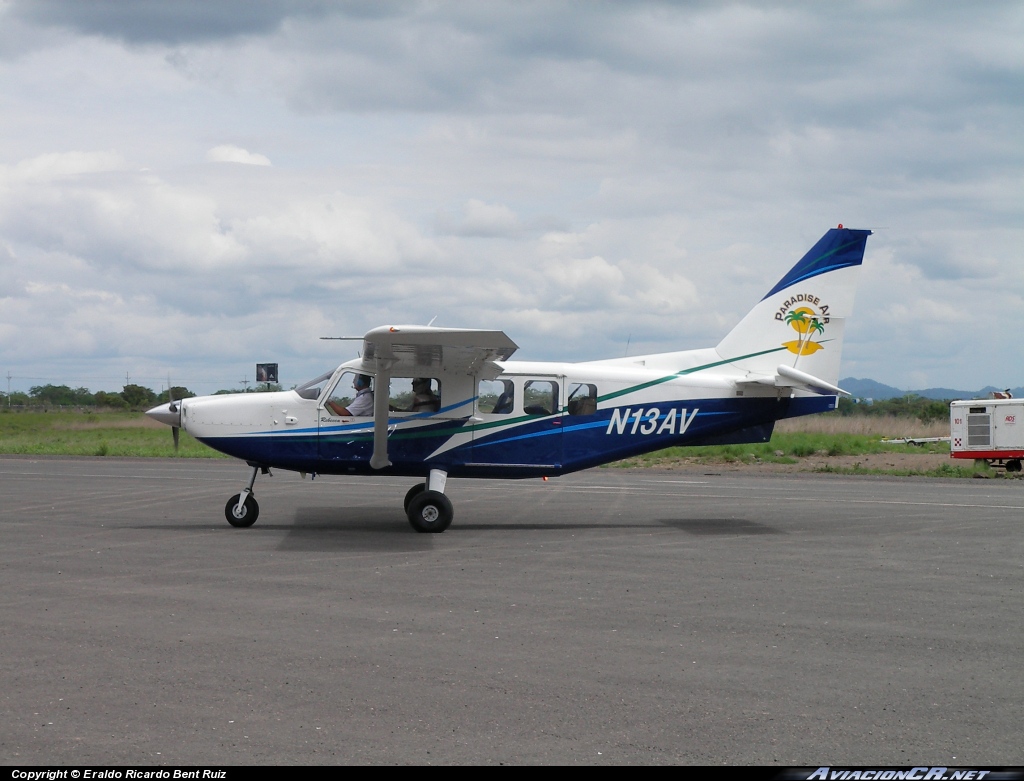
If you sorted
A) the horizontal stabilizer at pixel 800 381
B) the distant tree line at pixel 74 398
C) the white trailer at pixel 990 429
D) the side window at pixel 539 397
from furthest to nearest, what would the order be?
the distant tree line at pixel 74 398, the white trailer at pixel 990 429, the side window at pixel 539 397, the horizontal stabilizer at pixel 800 381

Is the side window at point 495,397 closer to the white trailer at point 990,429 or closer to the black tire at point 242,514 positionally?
the black tire at point 242,514

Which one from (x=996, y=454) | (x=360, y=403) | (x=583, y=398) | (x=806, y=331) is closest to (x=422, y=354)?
(x=360, y=403)

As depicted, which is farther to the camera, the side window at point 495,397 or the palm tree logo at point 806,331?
the palm tree logo at point 806,331

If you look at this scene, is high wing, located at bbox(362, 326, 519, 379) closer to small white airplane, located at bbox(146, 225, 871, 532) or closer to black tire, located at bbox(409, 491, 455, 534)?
small white airplane, located at bbox(146, 225, 871, 532)

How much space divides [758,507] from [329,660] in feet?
38.3

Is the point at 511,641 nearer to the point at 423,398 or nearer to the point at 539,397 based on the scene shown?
the point at 423,398

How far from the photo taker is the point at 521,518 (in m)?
15.3

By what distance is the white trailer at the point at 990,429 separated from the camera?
2669 centimetres

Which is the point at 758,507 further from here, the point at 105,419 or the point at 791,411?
the point at 105,419

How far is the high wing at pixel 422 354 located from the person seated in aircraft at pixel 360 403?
0.20m

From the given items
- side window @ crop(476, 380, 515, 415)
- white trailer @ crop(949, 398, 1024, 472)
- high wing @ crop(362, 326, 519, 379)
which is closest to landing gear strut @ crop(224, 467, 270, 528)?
high wing @ crop(362, 326, 519, 379)

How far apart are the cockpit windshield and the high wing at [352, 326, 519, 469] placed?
0.60 m

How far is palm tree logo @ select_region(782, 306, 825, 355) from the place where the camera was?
1514cm

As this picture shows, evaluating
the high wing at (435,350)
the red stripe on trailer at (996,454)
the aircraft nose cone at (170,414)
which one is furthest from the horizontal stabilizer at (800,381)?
the red stripe on trailer at (996,454)
